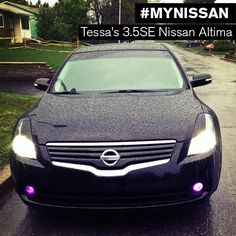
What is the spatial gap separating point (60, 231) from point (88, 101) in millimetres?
1380

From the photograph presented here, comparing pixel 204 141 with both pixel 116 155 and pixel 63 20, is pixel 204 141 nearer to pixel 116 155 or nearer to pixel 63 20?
pixel 116 155

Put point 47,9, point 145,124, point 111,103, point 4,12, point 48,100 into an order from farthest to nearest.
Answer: point 47,9, point 4,12, point 48,100, point 111,103, point 145,124

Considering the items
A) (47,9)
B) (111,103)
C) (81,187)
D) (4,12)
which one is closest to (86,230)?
(81,187)

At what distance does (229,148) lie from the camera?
19.7 feet

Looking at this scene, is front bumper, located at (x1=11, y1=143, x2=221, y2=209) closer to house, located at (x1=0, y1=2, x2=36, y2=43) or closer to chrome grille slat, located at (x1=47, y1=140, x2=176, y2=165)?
chrome grille slat, located at (x1=47, y1=140, x2=176, y2=165)

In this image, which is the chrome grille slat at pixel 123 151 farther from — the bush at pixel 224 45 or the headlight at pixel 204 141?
the bush at pixel 224 45

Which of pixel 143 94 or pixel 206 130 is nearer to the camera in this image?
pixel 206 130

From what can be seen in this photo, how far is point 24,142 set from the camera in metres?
3.41

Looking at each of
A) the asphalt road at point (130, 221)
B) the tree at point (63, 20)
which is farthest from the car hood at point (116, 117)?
the tree at point (63, 20)

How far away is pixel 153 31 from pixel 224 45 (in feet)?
45.8

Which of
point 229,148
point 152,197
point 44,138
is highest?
point 44,138

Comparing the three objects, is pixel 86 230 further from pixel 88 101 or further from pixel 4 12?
pixel 4 12

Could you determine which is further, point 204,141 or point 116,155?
point 204,141

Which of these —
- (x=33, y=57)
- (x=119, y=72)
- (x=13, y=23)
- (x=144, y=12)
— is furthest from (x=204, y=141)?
(x=13, y=23)
